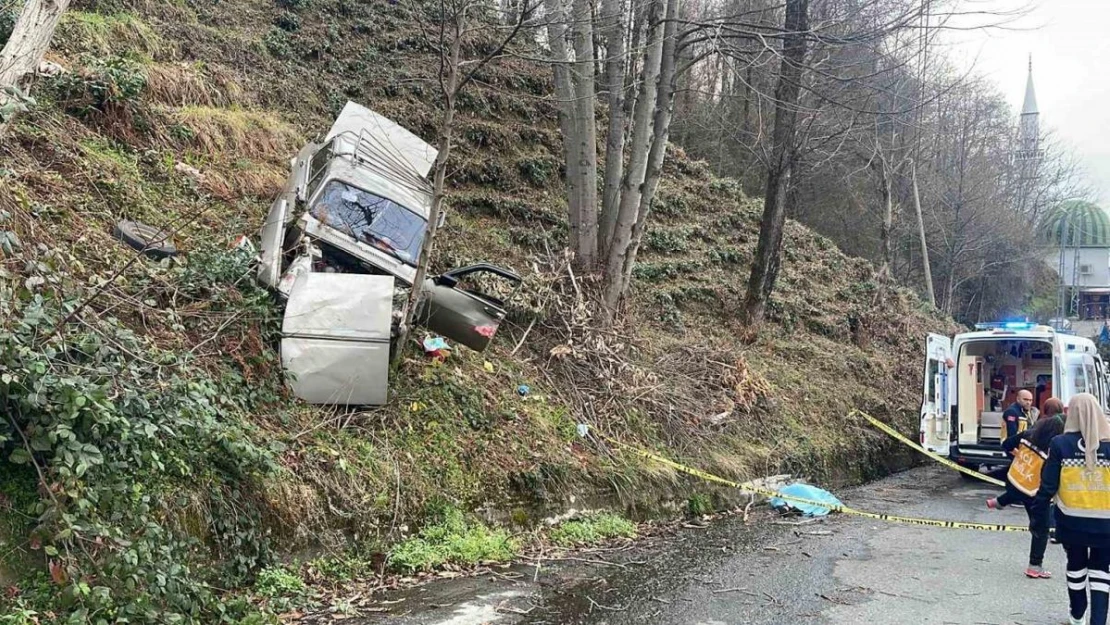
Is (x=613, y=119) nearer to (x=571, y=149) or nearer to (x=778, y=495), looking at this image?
(x=571, y=149)

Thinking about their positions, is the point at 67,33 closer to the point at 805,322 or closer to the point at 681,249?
the point at 681,249

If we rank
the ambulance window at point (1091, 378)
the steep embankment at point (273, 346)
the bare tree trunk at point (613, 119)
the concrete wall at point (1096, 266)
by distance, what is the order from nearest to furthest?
the steep embankment at point (273, 346) < the bare tree trunk at point (613, 119) < the ambulance window at point (1091, 378) < the concrete wall at point (1096, 266)

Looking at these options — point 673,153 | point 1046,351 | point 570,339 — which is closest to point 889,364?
point 1046,351

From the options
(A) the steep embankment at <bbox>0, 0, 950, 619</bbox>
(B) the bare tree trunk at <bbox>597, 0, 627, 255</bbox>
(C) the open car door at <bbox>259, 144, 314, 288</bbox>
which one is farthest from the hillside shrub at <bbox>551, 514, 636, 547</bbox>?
(B) the bare tree trunk at <bbox>597, 0, 627, 255</bbox>

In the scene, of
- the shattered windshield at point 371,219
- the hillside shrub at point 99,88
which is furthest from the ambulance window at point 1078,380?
the hillside shrub at point 99,88

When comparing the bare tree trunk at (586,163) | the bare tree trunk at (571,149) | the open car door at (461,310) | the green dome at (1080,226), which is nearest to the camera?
the open car door at (461,310)

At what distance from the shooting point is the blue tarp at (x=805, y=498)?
10.0 metres

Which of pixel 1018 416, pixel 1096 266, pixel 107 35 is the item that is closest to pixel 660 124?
pixel 1018 416

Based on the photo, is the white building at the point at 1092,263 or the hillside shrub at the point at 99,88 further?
the white building at the point at 1092,263

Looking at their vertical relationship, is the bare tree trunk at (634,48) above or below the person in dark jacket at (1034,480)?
above

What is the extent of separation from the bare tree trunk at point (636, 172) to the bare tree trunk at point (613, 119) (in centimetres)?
33

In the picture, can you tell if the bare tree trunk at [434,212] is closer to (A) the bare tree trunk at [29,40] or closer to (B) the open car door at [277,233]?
(B) the open car door at [277,233]

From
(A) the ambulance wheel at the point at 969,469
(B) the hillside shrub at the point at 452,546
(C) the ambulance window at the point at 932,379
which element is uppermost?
(C) the ambulance window at the point at 932,379

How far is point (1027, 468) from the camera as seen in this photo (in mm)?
7121
